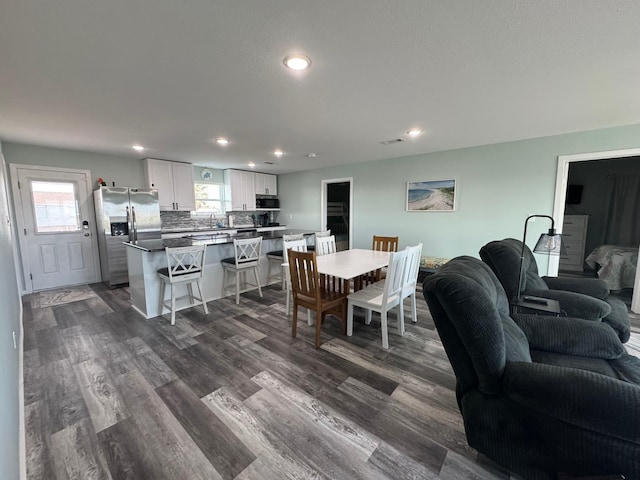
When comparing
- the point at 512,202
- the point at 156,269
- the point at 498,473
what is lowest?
the point at 498,473

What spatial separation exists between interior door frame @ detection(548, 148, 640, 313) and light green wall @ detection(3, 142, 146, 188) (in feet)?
22.9

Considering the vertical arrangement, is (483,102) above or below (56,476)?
above

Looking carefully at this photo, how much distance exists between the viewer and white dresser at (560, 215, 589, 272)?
5139 mm

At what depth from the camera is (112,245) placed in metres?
4.43

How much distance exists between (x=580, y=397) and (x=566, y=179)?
3805 mm

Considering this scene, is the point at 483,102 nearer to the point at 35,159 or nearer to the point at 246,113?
the point at 246,113

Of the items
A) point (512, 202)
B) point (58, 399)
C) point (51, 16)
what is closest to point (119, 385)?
point (58, 399)

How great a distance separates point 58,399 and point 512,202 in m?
5.49

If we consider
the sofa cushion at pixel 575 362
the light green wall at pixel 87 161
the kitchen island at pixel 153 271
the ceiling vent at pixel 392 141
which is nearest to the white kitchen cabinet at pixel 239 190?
the light green wall at pixel 87 161

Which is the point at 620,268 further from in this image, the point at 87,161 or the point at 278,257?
the point at 87,161

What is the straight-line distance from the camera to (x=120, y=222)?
177 inches

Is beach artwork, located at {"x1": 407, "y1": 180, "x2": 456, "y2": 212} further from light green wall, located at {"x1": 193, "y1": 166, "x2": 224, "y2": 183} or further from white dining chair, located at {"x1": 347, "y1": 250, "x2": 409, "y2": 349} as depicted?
light green wall, located at {"x1": 193, "y1": 166, "x2": 224, "y2": 183}

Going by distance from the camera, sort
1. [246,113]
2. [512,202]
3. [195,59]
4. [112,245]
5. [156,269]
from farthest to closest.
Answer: [112,245], [512,202], [156,269], [246,113], [195,59]

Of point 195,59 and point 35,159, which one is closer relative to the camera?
point 195,59
